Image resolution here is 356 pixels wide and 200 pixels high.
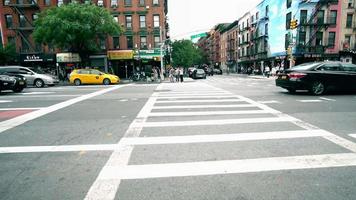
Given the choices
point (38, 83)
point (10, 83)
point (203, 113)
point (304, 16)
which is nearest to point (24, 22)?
point (38, 83)

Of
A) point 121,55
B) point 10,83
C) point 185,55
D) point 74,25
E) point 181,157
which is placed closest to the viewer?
point 181,157

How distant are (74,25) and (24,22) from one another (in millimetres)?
15455

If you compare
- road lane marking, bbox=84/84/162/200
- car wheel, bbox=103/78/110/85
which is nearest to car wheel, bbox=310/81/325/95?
road lane marking, bbox=84/84/162/200

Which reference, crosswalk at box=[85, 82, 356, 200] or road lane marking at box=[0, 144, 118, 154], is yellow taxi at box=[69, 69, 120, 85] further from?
road lane marking at box=[0, 144, 118, 154]

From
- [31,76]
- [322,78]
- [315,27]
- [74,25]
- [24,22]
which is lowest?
[322,78]

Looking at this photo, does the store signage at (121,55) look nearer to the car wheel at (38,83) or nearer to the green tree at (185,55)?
the car wheel at (38,83)

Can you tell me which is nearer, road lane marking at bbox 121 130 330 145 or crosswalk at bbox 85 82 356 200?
crosswalk at bbox 85 82 356 200

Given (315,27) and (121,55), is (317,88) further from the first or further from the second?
(315,27)

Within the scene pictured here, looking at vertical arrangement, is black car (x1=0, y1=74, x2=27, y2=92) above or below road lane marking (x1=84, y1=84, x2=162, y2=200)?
above

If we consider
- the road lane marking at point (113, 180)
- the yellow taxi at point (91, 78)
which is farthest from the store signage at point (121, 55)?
the road lane marking at point (113, 180)

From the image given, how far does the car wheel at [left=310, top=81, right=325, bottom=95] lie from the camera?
35.7 ft

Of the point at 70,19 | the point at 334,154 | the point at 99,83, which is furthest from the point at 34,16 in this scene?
the point at 334,154

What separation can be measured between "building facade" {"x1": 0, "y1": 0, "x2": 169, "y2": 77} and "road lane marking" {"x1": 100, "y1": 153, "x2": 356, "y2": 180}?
3061cm

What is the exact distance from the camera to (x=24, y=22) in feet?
109
